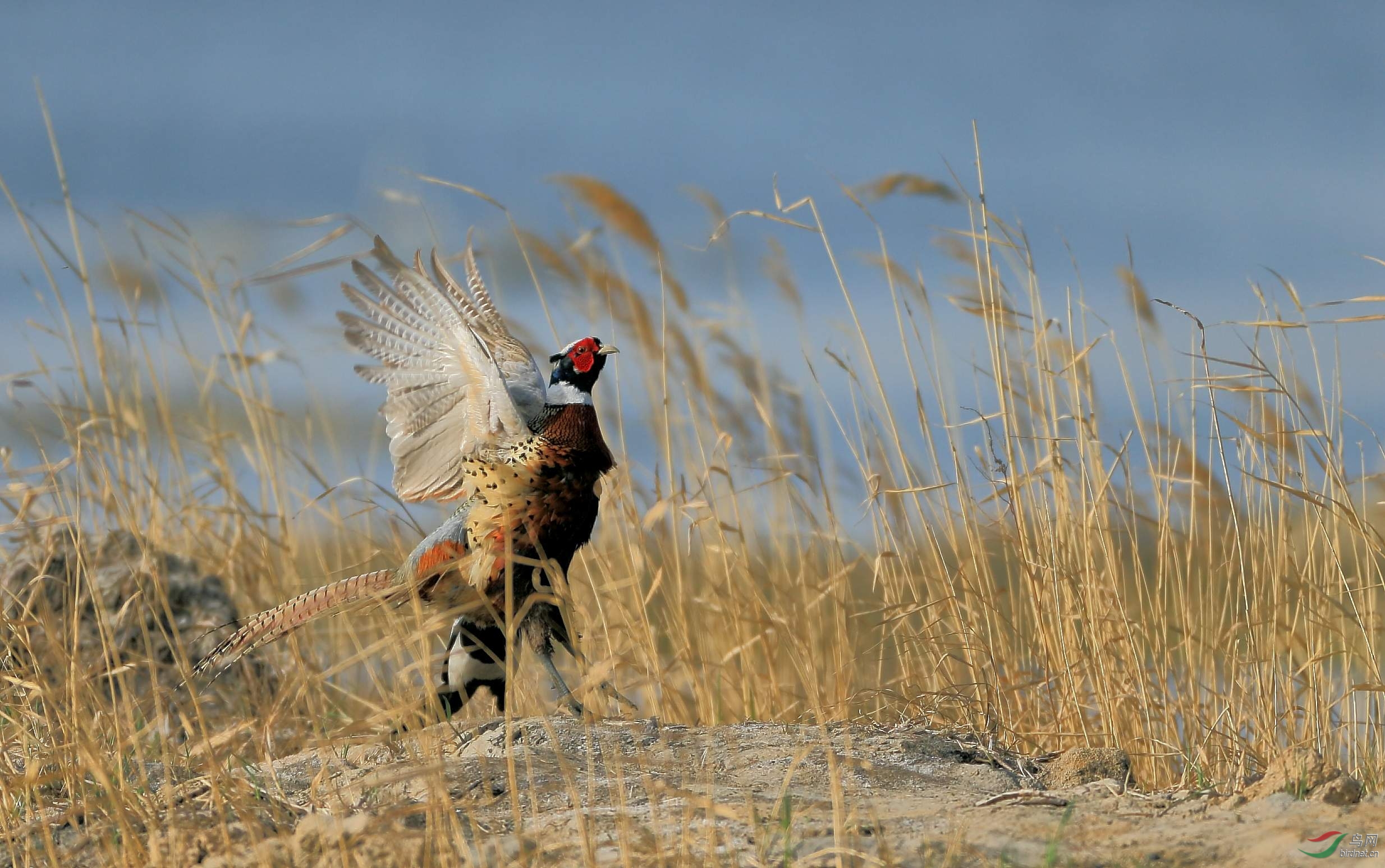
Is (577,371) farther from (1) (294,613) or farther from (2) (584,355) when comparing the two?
(1) (294,613)

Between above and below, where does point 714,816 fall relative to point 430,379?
below

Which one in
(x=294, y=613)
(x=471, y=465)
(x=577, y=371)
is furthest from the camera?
(x=577, y=371)

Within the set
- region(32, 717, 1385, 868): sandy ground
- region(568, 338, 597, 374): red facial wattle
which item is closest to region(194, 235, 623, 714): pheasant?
region(568, 338, 597, 374): red facial wattle

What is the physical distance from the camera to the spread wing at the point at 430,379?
3844 millimetres

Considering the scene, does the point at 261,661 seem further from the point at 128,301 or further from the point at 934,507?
the point at 934,507

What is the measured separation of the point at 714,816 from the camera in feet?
7.76

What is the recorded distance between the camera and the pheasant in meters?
→ 3.63

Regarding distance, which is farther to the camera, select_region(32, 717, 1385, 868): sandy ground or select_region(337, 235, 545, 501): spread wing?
select_region(337, 235, 545, 501): spread wing

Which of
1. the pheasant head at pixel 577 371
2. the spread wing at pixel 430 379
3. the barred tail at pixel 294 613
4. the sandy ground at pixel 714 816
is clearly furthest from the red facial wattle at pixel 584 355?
the sandy ground at pixel 714 816

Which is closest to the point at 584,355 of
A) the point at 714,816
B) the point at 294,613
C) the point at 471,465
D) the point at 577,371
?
the point at 577,371

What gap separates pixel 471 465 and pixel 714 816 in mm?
1704

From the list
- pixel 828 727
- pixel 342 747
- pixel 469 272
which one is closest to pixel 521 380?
Result: pixel 469 272

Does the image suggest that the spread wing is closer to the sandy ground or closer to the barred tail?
the barred tail

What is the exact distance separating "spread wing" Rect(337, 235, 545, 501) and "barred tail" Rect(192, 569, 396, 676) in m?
0.46
